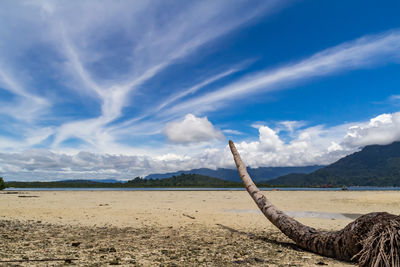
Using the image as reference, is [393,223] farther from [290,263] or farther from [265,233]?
[265,233]

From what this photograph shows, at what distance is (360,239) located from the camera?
22.3 feet

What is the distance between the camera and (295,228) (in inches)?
361

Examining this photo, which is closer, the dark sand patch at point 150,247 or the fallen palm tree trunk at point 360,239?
the fallen palm tree trunk at point 360,239

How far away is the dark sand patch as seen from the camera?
728cm

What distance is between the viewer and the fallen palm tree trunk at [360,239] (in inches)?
227

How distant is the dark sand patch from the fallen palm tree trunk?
0.36 meters

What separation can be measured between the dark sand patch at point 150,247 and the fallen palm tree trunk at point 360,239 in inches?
14.4

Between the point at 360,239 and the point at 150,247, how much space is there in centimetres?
620

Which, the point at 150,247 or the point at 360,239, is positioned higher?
the point at 360,239

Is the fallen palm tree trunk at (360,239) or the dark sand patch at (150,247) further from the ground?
the fallen palm tree trunk at (360,239)

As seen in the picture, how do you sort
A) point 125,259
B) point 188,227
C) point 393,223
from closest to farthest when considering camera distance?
1. point 393,223
2. point 125,259
3. point 188,227

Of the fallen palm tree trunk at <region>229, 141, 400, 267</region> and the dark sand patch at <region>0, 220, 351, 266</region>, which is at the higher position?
the fallen palm tree trunk at <region>229, 141, 400, 267</region>

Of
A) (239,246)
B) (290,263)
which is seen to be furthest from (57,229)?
(290,263)

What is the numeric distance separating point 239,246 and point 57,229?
8.28 metres
